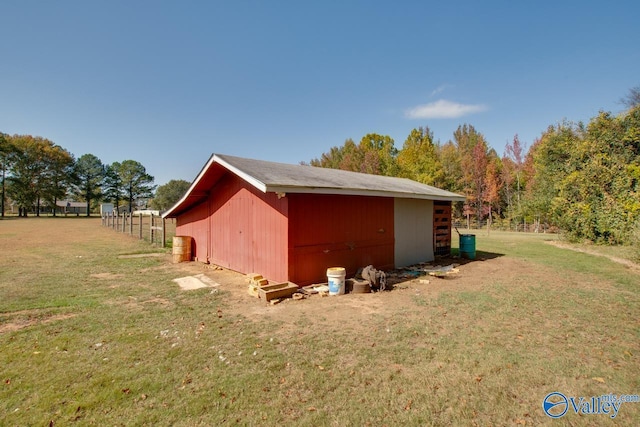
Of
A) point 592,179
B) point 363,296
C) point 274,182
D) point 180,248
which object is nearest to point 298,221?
point 274,182

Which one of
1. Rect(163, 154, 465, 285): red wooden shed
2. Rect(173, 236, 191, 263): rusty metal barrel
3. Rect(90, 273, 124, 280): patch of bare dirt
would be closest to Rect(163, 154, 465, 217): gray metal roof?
Answer: Rect(163, 154, 465, 285): red wooden shed

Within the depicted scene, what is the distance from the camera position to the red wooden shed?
6.82m

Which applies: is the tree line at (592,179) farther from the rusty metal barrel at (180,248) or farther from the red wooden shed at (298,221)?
the rusty metal barrel at (180,248)

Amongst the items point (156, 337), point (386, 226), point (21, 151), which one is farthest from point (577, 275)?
point (21, 151)

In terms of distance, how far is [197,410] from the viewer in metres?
2.68

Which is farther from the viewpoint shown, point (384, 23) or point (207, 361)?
point (384, 23)

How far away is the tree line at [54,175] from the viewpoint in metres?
46.2

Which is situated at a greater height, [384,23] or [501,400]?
[384,23]

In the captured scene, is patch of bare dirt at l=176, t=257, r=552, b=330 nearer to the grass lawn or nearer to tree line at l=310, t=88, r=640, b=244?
the grass lawn

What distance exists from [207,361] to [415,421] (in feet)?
8.12

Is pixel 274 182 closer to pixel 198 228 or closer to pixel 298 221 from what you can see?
pixel 298 221

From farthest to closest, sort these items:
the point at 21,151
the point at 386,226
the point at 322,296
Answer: the point at 21,151, the point at 386,226, the point at 322,296

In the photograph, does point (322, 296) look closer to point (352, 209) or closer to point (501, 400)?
point (352, 209)

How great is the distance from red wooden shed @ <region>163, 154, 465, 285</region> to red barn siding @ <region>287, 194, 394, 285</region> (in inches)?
0.9
